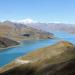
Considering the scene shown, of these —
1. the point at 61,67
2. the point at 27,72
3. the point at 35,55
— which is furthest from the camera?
the point at 35,55

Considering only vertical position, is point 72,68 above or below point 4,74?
above

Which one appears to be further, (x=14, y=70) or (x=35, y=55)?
(x=35, y=55)

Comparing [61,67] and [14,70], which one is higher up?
[61,67]

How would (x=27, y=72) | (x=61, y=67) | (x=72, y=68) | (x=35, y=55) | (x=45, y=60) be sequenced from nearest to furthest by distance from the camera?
(x=72, y=68)
(x=61, y=67)
(x=27, y=72)
(x=45, y=60)
(x=35, y=55)

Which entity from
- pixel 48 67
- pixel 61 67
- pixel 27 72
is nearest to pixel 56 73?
pixel 61 67

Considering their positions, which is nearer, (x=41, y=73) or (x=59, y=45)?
(x=41, y=73)

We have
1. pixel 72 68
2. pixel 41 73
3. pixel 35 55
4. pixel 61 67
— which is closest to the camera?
pixel 72 68

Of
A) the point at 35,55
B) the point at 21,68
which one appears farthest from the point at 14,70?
the point at 35,55

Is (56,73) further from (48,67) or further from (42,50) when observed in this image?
(42,50)

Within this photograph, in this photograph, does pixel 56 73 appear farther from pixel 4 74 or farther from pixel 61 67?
pixel 4 74
